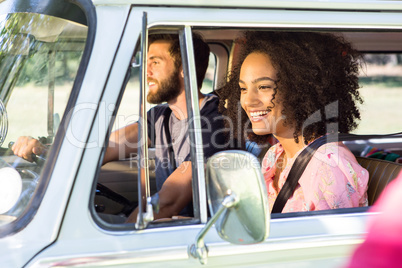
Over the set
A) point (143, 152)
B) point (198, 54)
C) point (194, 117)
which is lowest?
point (143, 152)

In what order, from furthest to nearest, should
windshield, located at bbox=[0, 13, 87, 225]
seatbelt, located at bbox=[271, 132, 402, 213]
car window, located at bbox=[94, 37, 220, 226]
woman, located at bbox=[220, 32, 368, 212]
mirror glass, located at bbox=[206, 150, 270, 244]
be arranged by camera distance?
woman, located at bbox=[220, 32, 368, 212] < seatbelt, located at bbox=[271, 132, 402, 213] < car window, located at bbox=[94, 37, 220, 226] < windshield, located at bbox=[0, 13, 87, 225] < mirror glass, located at bbox=[206, 150, 270, 244]

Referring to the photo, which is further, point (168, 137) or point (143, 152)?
point (168, 137)

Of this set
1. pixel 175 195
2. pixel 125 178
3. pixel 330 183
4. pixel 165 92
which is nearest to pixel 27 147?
pixel 175 195

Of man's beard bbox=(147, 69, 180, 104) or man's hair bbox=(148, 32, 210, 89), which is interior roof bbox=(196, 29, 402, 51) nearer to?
man's hair bbox=(148, 32, 210, 89)

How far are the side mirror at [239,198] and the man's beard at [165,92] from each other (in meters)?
1.13

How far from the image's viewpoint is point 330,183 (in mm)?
2141

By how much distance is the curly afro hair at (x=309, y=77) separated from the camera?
250cm

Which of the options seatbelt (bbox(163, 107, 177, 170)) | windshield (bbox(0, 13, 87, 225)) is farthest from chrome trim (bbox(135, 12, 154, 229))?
seatbelt (bbox(163, 107, 177, 170))

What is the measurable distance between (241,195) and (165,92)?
4.30 feet

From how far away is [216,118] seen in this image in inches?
106

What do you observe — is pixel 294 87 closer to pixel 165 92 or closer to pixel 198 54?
pixel 198 54

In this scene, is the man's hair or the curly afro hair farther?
the curly afro hair

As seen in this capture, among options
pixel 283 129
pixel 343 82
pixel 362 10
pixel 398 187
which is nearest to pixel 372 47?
pixel 343 82

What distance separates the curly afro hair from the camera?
250 cm
